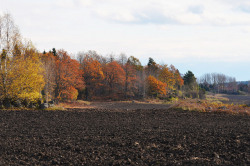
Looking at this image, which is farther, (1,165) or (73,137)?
(73,137)

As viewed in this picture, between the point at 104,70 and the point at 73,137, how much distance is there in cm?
4050

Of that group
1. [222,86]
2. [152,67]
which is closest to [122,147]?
[152,67]

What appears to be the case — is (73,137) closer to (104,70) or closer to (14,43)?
(14,43)

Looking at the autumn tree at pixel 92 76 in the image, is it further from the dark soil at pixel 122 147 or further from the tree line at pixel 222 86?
the tree line at pixel 222 86

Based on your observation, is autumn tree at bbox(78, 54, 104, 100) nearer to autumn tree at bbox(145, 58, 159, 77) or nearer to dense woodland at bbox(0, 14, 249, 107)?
dense woodland at bbox(0, 14, 249, 107)

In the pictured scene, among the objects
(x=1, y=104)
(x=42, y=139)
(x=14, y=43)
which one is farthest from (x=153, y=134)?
(x=14, y=43)

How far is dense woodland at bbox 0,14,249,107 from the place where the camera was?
23.1m

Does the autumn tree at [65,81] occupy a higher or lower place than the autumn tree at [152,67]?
lower

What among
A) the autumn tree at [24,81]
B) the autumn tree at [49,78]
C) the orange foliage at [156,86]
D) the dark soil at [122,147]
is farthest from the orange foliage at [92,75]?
the dark soil at [122,147]

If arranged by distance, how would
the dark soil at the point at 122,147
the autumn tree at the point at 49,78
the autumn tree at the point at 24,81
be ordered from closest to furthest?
the dark soil at the point at 122,147 < the autumn tree at the point at 24,81 < the autumn tree at the point at 49,78

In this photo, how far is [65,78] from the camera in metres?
37.3

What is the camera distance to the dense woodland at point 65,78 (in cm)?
2306

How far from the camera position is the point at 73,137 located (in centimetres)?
1120

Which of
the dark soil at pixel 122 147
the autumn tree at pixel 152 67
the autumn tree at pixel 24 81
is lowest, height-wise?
the dark soil at pixel 122 147
